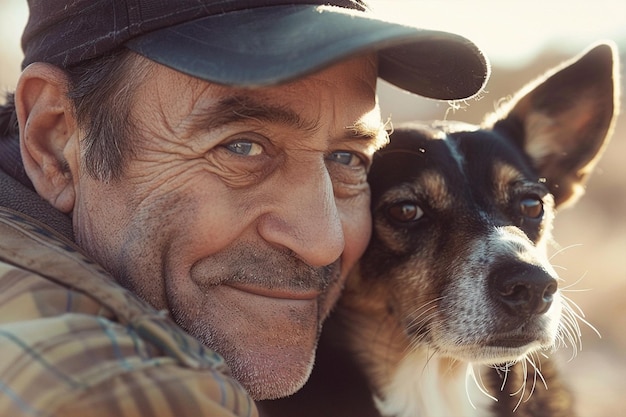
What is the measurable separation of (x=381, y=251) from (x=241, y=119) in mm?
1258

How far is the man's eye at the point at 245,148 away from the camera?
2.15 meters

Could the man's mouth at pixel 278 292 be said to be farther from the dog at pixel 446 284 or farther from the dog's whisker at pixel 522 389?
the dog's whisker at pixel 522 389

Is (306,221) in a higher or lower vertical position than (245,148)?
lower

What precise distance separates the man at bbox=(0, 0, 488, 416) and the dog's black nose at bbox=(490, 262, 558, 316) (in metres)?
0.69

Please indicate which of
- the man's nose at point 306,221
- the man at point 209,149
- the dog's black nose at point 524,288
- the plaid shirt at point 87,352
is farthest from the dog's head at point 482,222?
the plaid shirt at point 87,352

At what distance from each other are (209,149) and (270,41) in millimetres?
455

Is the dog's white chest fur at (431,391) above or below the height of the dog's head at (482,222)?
below

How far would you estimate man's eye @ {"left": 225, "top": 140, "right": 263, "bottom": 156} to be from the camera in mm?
2150

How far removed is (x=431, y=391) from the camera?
10.5 feet

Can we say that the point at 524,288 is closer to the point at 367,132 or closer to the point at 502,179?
the point at 502,179

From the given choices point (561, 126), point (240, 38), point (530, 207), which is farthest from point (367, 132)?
point (561, 126)

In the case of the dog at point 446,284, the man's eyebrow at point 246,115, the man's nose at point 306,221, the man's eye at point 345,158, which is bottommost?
the dog at point 446,284

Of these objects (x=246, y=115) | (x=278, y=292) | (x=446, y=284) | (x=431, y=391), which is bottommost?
(x=431, y=391)

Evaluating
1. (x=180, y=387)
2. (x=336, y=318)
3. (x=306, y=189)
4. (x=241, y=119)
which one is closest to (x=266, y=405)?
(x=336, y=318)
